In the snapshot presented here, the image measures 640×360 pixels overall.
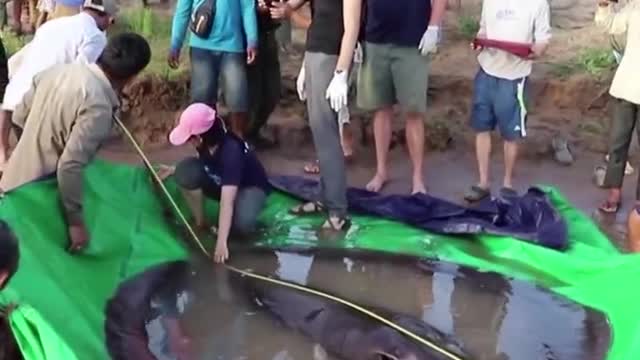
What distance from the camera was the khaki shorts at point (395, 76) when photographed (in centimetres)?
715

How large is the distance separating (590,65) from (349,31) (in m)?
3.45

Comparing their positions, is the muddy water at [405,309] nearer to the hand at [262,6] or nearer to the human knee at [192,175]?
the human knee at [192,175]

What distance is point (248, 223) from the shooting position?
638 centimetres

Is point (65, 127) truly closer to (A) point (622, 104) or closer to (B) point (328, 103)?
(B) point (328, 103)

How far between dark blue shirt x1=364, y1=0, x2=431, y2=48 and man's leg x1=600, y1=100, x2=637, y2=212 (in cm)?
130

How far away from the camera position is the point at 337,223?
6.55 m

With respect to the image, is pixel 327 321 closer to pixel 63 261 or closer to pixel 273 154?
pixel 63 261

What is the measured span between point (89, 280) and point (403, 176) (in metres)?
2.96

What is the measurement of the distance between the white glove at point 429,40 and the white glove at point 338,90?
2.57ft

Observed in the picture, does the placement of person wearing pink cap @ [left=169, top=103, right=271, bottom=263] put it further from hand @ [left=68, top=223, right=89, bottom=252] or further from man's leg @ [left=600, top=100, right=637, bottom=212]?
man's leg @ [left=600, top=100, right=637, bottom=212]

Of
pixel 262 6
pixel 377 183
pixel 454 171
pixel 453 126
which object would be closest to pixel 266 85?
pixel 262 6

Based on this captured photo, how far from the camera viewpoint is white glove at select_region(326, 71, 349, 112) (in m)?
6.43

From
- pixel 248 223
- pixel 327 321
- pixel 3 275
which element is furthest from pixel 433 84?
pixel 3 275

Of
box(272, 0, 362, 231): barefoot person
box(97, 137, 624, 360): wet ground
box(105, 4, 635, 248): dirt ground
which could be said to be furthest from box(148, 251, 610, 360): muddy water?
box(105, 4, 635, 248): dirt ground
